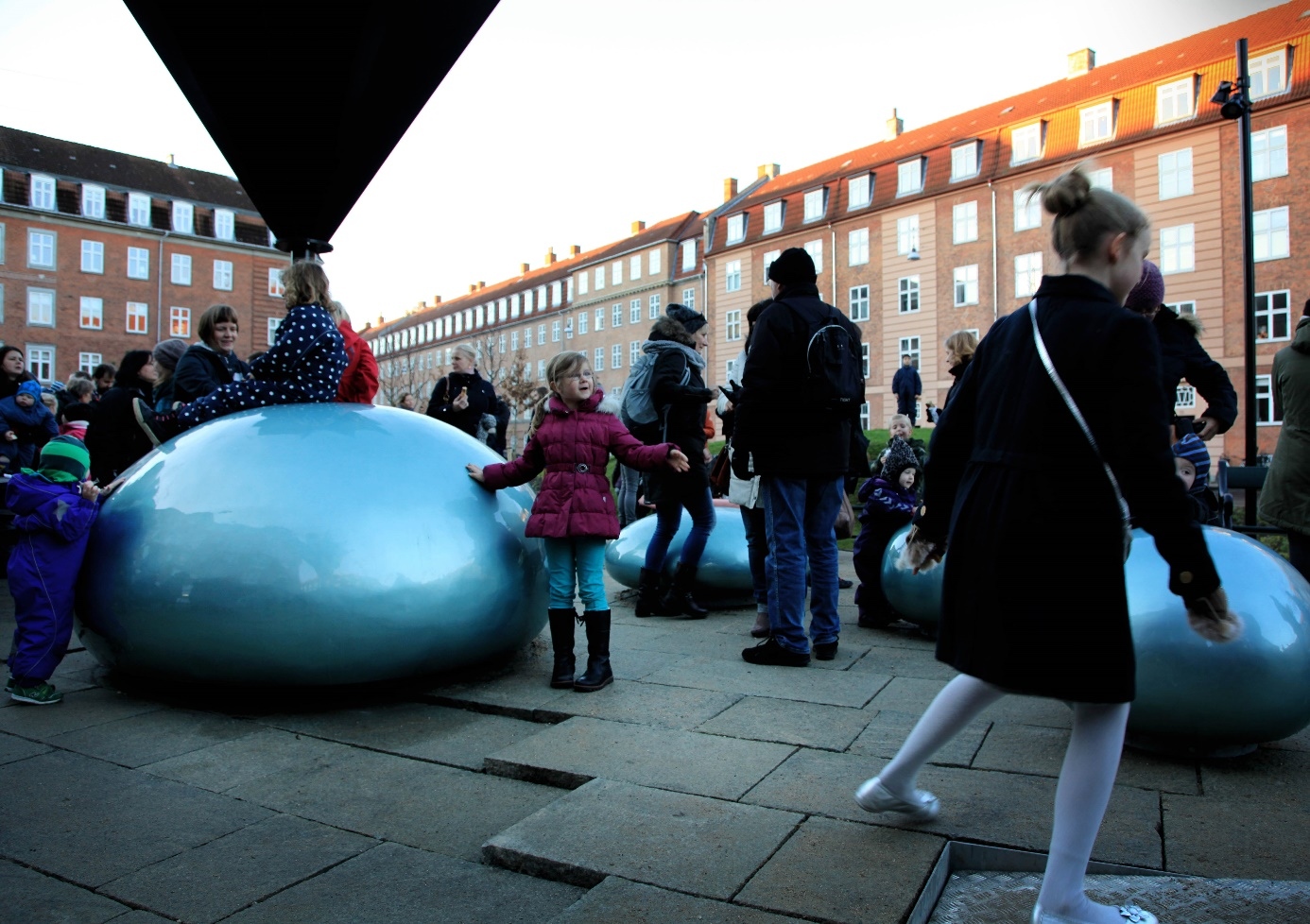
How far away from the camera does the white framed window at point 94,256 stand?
171 ft

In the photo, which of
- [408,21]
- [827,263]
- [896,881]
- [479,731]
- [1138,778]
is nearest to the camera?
[896,881]

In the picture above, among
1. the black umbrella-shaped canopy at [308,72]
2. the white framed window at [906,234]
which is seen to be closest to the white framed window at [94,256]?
the white framed window at [906,234]

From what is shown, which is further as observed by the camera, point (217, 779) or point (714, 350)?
point (714, 350)

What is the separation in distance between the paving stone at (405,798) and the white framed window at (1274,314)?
1452 inches

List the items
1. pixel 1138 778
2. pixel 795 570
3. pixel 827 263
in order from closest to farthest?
pixel 1138 778 < pixel 795 570 < pixel 827 263

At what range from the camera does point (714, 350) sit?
56.4 m

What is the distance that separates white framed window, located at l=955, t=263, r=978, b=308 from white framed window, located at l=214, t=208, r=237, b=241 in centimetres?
4156

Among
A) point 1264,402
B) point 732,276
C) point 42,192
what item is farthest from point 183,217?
point 1264,402

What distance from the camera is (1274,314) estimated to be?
3306 cm

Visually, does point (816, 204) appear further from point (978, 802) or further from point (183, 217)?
point (978, 802)

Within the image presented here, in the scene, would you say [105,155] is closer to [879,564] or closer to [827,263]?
[827,263]

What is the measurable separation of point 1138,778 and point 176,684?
4.51 metres

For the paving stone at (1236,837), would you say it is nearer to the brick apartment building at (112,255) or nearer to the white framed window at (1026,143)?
the white framed window at (1026,143)

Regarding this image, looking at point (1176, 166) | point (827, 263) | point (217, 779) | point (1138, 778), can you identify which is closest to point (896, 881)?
point (1138, 778)
